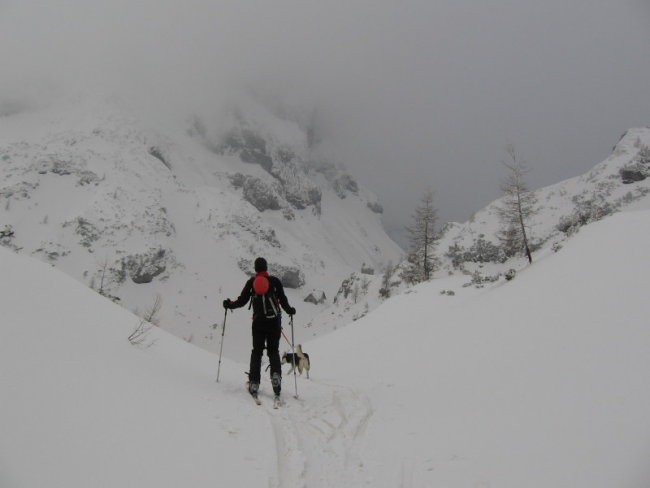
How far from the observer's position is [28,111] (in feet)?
243

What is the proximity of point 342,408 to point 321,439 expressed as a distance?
1.35 metres

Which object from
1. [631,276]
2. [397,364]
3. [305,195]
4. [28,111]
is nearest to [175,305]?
[397,364]

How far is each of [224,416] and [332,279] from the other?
75.6m

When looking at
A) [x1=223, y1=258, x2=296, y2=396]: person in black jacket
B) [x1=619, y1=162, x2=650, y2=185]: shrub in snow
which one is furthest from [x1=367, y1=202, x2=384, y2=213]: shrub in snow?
[x1=223, y1=258, x2=296, y2=396]: person in black jacket

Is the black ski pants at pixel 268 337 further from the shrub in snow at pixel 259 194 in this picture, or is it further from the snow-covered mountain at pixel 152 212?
the shrub in snow at pixel 259 194

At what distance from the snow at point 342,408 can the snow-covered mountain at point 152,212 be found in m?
21.3

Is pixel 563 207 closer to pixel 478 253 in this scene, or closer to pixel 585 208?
pixel 585 208

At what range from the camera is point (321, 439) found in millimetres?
4398

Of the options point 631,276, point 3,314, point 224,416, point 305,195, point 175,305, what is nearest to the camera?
point 3,314

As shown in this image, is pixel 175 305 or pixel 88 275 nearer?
pixel 88 275

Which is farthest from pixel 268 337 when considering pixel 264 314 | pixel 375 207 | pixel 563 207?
pixel 375 207

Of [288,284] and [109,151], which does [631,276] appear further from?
[109,151]

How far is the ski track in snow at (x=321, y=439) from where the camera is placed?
3.43m

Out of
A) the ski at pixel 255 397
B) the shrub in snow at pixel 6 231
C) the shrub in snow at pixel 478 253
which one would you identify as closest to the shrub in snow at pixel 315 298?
the shrub in snow at pixel 478 253
